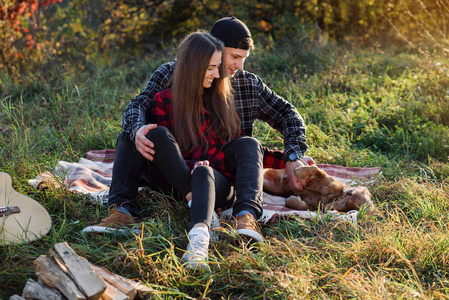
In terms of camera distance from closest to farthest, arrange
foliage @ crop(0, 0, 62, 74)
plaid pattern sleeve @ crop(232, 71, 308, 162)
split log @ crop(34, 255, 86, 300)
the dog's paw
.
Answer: split log @ crop(34, 255, 86, 300), the dog's paw, plaid pattern sleeve @ crop(232, 71, 308, 162), foliage @ crop(0, 0, 62, 74)

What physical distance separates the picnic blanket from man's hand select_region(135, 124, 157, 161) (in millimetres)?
638

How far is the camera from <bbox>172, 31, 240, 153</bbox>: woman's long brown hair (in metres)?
3.23

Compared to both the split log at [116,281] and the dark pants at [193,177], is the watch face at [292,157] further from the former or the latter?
the split log at [116,281]

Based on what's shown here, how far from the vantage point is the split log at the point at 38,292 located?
2.12 m

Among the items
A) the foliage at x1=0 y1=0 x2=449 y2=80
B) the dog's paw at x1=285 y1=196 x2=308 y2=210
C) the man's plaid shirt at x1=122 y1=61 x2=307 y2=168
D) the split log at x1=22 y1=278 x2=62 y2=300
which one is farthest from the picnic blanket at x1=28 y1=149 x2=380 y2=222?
the foliage at x1=0 y1=0 x2=449 y2=80

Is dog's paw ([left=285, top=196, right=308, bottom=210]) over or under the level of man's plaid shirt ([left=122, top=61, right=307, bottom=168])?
under

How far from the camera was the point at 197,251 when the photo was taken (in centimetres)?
251

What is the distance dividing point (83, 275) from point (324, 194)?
1809 millimetres

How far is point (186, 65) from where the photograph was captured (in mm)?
3256

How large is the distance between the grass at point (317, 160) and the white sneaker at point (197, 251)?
0.06 m

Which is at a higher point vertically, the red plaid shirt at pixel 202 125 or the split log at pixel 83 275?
the red plaid shirt at pixel 202 125

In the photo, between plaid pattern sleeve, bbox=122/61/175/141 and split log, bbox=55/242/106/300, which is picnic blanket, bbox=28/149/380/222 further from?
split log, bbox=55/242/106/300

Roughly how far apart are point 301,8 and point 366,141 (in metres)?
4.23

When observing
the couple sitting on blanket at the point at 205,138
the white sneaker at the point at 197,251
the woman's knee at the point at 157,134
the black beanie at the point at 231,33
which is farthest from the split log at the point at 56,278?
the black beanie at the point at 231,33
